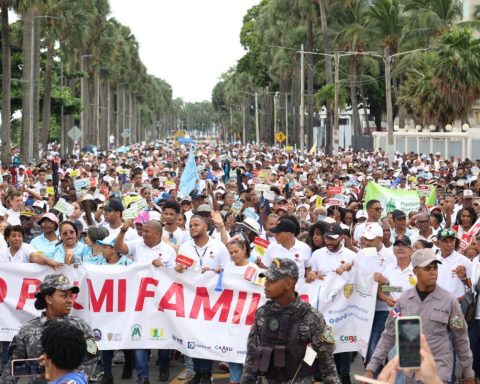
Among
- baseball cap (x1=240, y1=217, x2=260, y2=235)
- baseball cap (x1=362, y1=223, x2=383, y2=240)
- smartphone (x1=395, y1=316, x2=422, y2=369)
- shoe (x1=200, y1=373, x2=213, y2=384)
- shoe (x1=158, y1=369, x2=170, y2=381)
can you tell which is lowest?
shoe (x1=158, y1=369, x2=170, y2=381)

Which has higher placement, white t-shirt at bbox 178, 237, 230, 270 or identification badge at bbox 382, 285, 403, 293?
white t-shirt at bbox 178, 237, 230, 270

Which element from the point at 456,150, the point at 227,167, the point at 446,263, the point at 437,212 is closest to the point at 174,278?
the point at 446,263

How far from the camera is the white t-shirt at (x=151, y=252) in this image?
11.2 m

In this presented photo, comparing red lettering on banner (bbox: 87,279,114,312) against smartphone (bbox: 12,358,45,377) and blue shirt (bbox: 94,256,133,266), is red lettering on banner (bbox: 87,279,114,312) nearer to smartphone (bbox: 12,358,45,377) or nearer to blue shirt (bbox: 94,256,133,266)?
blue shirt (bbox: 94,256,133,266)

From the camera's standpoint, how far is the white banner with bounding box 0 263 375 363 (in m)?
10.7

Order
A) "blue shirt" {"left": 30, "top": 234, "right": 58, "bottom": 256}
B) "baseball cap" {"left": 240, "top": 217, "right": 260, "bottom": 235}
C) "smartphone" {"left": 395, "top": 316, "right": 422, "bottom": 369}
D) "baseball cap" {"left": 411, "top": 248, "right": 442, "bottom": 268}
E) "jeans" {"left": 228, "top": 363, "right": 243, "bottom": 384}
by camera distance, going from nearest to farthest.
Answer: "smartphone" {"left": 395, "top": 316, "right": 422, "bottom": 369} < "baseball cap" {"left": 411, "top": 248, "right": 442, "bottom": 268} < "jeans" {"left": 228, "top": 363, "right": 243, "bottom": 384} < "blue shirt" {"left": 30, "top": 234, "right": 58, "bottom": 256} < "baseball cap" {"left": 240, "top": 217, "right": 260, "bottom": 235}

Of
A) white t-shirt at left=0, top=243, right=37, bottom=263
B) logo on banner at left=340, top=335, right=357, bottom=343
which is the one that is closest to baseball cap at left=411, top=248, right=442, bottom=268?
logo on banner at left=340, top=335, right=357, bottom=343

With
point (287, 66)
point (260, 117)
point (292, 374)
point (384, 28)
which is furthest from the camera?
point (260, 117)

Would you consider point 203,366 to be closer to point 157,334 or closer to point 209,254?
point 157,334

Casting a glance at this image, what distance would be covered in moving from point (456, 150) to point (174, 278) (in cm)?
4411

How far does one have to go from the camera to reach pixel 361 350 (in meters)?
10.9

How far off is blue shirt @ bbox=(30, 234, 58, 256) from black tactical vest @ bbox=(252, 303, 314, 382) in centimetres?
515

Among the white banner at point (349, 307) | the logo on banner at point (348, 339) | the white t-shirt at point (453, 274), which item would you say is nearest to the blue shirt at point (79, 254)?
the white banner at point (349, 307)

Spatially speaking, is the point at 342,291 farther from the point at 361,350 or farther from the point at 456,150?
the point at 456,150
